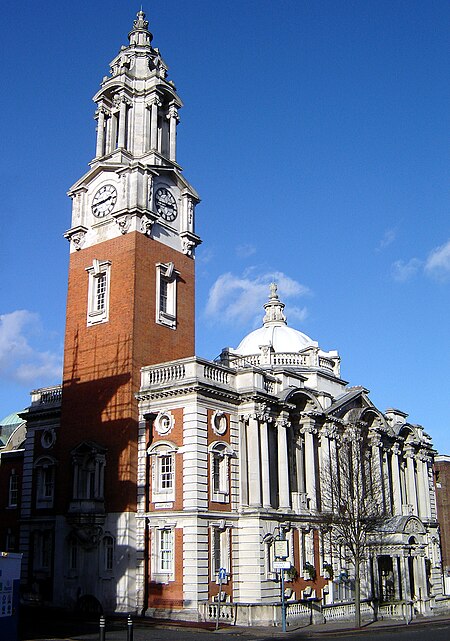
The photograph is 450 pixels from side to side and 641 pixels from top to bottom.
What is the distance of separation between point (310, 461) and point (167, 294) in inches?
478

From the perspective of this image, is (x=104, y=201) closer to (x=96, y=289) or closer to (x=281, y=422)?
(x=96, y=289)

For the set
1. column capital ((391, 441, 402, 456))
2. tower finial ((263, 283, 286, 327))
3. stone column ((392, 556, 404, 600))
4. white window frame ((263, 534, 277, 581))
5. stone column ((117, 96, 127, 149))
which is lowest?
stone column ((392, 556, 404, 600))

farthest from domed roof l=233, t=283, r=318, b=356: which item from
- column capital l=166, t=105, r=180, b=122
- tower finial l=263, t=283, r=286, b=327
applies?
column capital l=166, t=105, r=180, b=122

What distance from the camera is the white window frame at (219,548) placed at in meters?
33.1

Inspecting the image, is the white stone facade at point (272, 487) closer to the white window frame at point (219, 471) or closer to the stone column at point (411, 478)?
the white window frame at point (219, 471)

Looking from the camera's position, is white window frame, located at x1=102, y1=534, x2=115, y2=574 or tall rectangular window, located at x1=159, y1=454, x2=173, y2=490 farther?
white window frame, located at x1=102, y1=534, x2=115, y2=574

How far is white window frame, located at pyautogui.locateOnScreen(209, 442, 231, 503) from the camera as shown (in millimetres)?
34250

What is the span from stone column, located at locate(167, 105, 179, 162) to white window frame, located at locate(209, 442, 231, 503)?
18123 millimetres

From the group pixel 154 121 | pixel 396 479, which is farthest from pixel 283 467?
pixel 154 121

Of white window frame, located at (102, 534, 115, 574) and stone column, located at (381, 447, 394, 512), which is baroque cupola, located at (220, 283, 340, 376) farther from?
white window frame, located at (102, 534, 115, 574)

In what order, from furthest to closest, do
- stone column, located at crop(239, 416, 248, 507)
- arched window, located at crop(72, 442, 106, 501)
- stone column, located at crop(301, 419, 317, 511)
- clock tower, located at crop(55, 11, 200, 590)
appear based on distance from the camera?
stone column, located at crop(301, 419, 317, 511), arched window, located at crop(72, 442, 106, 501), clock tower, located at crop(55, 11, 200, 590), stone column, located at crop(239, 416, 248, 507)

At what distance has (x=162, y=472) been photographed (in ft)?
114

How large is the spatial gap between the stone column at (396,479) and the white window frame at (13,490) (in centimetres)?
2409

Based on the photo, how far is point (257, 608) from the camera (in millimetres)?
31656
